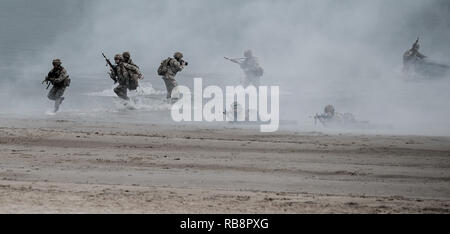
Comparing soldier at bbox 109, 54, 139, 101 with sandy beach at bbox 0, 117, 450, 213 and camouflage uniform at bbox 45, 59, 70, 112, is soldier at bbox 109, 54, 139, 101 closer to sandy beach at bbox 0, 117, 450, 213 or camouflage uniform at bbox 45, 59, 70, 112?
camouflage uniform at bbox 45, 59, 70, 112

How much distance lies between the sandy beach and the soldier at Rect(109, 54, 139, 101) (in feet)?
17.1

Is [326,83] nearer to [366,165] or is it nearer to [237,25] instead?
[366,165]

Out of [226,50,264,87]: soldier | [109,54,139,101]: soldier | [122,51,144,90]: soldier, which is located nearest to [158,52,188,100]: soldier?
[122,51,144,90]: soldier

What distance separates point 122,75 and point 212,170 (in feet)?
38.3

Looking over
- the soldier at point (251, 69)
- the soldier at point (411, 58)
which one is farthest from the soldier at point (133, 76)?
the soldier at point (411, 58)

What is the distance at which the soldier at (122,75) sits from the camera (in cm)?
2525

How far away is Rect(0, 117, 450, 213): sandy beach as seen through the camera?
10.9m

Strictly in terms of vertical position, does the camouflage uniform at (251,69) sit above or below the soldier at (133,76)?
above

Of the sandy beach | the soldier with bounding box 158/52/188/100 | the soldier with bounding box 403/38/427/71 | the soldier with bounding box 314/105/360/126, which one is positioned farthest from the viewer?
the soldier with bounding box 403/38/427/71

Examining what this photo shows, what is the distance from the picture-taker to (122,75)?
25266 millimetres

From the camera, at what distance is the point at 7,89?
1142 inches

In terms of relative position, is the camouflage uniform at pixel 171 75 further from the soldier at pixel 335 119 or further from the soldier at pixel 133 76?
the soldier at pixel 335 119

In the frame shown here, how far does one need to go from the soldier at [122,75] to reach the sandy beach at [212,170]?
5.20 m
